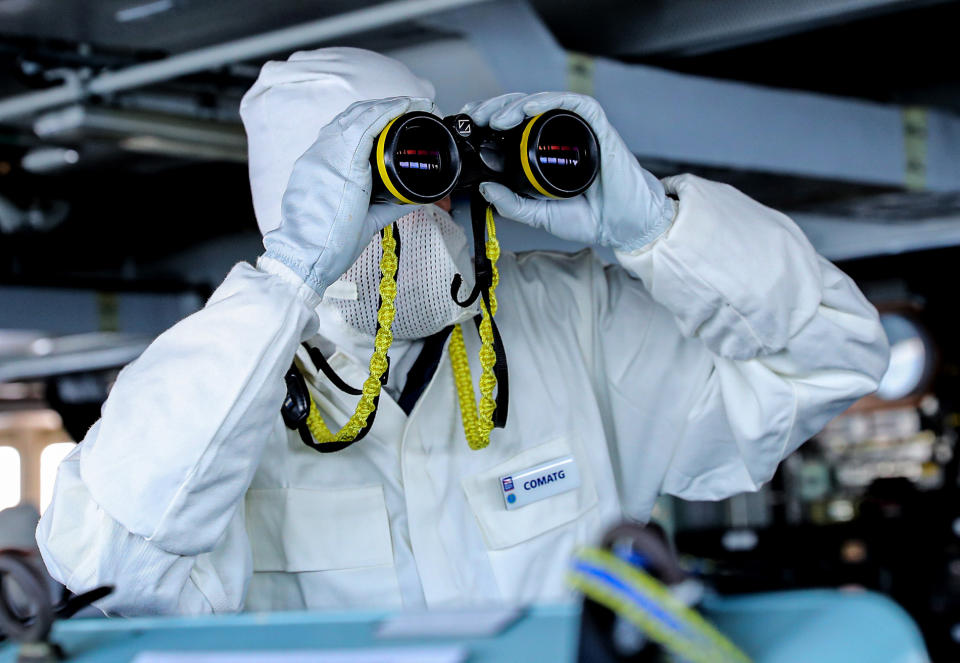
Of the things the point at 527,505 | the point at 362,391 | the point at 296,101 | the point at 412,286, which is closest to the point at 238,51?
the point at 296,101

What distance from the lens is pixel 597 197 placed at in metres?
1.25

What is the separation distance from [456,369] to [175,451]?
16.8 inches

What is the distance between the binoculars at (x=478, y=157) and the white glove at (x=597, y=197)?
0.05 ft

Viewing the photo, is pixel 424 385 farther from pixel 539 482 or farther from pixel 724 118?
pixel 724 118

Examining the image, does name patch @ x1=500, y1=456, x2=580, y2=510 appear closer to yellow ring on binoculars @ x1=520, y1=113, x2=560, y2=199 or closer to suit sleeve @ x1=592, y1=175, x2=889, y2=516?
suit sleeve @ x1=592, y1=175, x2=889, y2=516

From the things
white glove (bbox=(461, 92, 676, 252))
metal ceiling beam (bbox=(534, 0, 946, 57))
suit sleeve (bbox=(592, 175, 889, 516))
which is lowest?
suit sleeve (bbox=(592, 175, 889, 516))

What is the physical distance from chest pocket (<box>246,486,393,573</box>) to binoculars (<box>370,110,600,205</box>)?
0.40 meters

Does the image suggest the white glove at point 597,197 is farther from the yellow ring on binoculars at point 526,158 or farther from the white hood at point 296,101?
the white hood at point 296,101

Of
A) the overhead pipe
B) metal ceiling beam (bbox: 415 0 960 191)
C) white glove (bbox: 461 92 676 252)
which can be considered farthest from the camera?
metal ceiling beam (bbox: 415 0 960 191)

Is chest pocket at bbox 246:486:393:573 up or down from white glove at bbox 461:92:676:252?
down

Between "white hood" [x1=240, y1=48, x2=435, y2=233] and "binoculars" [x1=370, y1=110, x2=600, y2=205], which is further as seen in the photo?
"white hood" [x1=240, y1=48, x2=435, y2=233]

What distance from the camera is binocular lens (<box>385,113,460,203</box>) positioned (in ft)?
3.59

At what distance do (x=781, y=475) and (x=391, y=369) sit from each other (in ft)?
14.1

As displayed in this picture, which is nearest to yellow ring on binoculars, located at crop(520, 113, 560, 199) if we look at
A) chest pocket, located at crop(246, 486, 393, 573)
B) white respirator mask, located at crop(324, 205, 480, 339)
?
white respirator mask, located at crop(324, 205, 480, 339)
